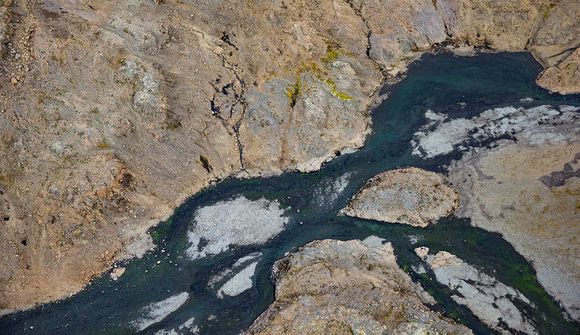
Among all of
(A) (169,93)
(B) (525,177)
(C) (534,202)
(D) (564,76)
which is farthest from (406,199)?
(A) (169,93)

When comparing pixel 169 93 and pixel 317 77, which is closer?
pixel 169 93

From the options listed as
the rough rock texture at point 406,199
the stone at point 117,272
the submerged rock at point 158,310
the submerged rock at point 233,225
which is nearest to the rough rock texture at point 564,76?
the rough rock texture at point 406,199

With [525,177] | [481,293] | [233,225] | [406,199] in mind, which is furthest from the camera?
[233,225]

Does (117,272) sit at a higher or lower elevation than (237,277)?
lower

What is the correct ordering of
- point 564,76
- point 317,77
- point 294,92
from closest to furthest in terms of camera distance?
point 564,76 < point 294,92 < point 317,77

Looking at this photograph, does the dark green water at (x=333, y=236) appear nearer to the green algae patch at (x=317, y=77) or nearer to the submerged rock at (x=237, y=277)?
the submerged rock at (x=237, y=277)

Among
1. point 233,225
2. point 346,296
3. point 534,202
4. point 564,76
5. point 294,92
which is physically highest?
point 564,76

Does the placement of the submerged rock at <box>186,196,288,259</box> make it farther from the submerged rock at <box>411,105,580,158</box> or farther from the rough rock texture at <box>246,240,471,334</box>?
the submerged rock at <box>411,105,580,158</box>

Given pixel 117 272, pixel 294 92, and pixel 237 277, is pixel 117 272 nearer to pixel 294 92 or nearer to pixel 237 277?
pixel 237 277
